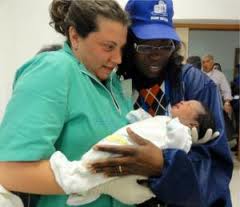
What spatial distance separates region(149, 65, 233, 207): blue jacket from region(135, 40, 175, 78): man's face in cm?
10

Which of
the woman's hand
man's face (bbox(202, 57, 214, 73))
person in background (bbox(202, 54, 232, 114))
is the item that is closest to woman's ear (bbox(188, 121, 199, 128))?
the woman's hand

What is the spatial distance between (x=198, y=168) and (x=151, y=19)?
1.83 feet

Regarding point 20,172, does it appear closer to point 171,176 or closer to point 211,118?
point 171,176

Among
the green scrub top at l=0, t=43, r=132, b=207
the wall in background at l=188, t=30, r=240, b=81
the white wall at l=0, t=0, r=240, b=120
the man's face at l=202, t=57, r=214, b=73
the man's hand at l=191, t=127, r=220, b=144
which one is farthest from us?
the wall in background at l=188, t=30, r=240, b=81

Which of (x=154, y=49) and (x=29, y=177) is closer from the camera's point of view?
(x=29, y=177)

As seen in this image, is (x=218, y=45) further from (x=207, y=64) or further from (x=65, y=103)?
(x=65, y=103)

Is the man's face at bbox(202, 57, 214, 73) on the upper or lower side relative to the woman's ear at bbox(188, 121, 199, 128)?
lower

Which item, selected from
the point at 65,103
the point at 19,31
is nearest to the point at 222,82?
the point at 19,31

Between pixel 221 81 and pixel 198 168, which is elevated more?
pixel 198 168

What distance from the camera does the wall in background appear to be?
6.14 meters

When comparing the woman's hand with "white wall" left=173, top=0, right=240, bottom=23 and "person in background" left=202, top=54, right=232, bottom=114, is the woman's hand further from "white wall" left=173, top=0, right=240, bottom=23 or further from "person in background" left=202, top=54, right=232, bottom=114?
"person in background" left=202, top=54, right=232, bottom=114

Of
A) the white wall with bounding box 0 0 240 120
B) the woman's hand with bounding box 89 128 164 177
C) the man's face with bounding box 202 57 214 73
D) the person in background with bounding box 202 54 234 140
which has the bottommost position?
the person in background with bounding box 202 54 234 140

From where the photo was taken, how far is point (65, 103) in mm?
1025

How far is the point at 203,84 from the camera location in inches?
53.6
